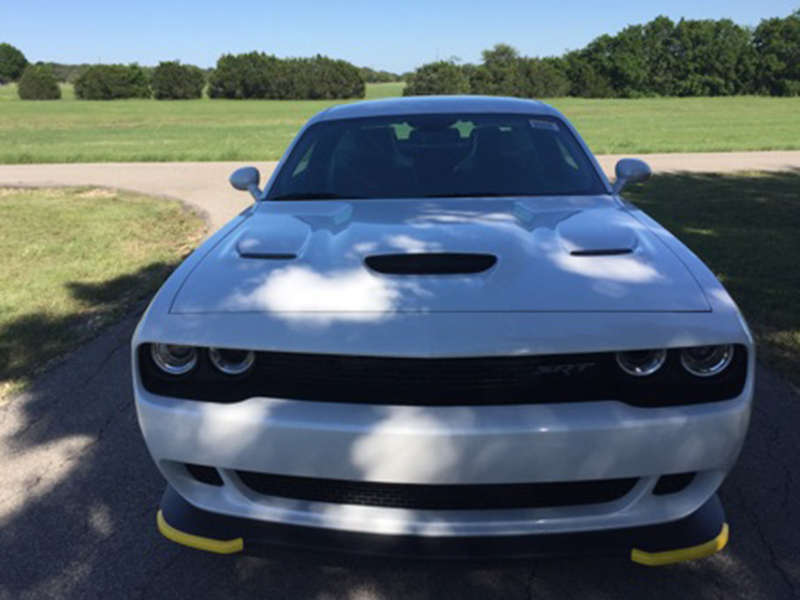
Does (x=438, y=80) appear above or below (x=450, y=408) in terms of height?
below

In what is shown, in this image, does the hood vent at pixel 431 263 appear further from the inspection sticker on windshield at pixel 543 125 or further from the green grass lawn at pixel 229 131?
the green grass lawn at pixel 229 131

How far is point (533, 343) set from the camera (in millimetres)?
1928

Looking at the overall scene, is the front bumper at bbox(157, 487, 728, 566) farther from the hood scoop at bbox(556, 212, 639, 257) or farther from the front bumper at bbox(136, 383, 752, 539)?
the hood scoop at bbox(556, 212, 639, 257)

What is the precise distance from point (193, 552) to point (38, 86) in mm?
67509

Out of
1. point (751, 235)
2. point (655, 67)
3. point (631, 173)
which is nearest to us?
point (631, 173)

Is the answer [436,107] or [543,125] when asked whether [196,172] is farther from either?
[543,125]

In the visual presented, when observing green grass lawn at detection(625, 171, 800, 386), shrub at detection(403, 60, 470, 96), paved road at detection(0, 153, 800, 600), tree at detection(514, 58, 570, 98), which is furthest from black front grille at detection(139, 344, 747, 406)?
tree at detection(514, 58, 570, 98)

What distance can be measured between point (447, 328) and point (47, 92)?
225 feet

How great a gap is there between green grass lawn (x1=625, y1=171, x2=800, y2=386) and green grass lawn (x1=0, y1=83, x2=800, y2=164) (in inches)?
290

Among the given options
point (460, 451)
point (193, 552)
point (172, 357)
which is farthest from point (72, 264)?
point (460, 451)

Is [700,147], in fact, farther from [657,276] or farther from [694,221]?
[657,276]

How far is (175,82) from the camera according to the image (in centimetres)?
6438

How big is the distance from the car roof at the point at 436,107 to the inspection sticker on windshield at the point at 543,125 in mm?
82

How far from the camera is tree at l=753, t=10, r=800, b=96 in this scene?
224ft
